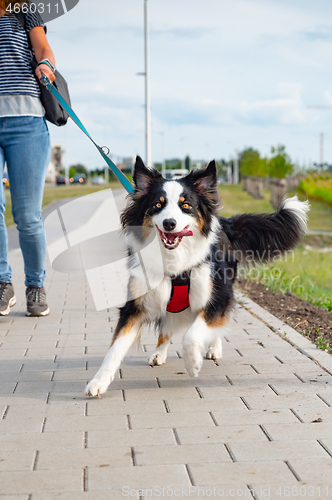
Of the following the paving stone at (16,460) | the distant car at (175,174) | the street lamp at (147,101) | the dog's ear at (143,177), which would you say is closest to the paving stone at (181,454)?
the paving stone at (16,460)

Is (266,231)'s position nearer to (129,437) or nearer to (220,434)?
(220,434)

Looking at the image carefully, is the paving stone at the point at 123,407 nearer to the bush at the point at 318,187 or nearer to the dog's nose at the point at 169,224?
the dog's nose at the point at 169,224

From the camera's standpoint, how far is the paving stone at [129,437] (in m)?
2.64

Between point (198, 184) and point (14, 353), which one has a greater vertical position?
point (198, 184)

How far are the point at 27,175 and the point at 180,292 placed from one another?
198cm

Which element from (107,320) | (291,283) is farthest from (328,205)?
(107,320)

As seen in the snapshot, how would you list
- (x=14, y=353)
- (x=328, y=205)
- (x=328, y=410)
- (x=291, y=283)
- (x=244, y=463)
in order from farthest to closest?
Answer: (x=328, y=205) → (x=291, y=283) → (x=14, y=353) → (x=328, y=410) → (x=244, y=463)

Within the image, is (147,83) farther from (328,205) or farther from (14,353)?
(14,353)

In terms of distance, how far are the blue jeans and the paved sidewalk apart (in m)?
0.82

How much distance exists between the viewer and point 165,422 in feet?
9.56

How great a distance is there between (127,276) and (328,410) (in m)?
1.57

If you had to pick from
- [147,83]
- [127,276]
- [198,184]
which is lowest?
[127,276]

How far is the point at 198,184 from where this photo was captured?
153 inches

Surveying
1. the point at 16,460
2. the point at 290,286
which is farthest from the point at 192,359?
the point at 290,286
